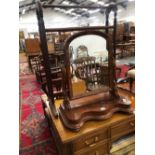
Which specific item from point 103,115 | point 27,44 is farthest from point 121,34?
point 103,115

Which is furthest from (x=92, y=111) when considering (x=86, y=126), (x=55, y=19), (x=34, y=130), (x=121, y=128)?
(x=55, y=19)

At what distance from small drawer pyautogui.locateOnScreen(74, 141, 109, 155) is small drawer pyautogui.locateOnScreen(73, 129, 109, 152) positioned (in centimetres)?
4

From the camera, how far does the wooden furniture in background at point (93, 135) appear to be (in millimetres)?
1082

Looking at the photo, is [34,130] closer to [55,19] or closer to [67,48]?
[67,48]

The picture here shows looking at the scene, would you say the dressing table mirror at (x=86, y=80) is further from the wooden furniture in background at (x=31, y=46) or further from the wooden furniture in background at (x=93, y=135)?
the wooden furniture in background at (x=31, y=46)

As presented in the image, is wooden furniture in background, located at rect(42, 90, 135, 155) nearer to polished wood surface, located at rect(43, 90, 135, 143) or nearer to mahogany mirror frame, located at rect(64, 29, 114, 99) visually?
polished wood surface, located at rect(43, 90, 135, 143)

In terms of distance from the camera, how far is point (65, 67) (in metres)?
1.15

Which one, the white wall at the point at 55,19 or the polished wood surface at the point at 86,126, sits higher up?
the white wall at the point at 55,19

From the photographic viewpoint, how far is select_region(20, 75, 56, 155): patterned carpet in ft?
5.41

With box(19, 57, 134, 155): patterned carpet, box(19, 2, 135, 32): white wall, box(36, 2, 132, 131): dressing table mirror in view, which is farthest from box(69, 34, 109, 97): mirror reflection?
box(19, 2, 135, 32): white wall

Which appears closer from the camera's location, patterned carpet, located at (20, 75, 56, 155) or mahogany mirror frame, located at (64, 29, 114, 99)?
mahogany mirror frame, located at (64, 29, 114, 99)

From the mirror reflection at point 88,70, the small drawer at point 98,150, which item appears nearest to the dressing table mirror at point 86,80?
the mirror reflection at point 88,70
